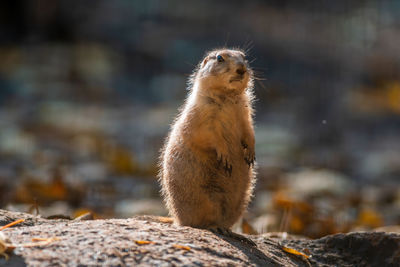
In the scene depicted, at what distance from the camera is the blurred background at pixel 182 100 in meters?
7.65

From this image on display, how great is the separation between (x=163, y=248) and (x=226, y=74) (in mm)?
1818

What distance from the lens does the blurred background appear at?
7652 millimetres

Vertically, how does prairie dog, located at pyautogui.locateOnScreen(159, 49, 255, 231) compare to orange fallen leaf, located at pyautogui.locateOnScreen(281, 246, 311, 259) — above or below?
above

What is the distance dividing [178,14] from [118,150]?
336 inches

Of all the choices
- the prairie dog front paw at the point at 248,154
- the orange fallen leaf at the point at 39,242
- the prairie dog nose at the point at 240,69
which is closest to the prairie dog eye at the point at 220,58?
the prairie dog nose at the point at 240,69

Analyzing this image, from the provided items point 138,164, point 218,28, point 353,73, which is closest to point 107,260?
point 138,164

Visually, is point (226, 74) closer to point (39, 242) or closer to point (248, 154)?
point (248, 154)

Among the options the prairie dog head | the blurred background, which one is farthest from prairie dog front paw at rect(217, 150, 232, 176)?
the blurred background

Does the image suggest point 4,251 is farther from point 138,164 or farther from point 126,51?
point 126,51

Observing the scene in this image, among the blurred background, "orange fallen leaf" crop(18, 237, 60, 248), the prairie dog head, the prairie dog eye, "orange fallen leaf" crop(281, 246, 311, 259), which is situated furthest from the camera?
the blurred background

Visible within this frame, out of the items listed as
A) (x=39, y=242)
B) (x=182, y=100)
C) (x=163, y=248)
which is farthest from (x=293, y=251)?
(x=182, y=100)

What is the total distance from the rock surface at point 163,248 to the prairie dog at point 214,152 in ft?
1.33

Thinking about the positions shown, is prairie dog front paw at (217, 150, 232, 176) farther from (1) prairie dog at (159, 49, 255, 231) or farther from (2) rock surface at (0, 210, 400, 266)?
(2) rock surface at (0, 210, 400, 266)

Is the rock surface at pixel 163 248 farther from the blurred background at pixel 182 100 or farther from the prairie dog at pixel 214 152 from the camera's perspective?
the blurred background at pixel 182 100
